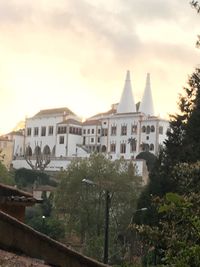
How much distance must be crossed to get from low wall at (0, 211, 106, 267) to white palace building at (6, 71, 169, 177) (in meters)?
94.4

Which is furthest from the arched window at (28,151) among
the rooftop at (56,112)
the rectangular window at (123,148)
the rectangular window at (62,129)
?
the rectangular window at (123,148)

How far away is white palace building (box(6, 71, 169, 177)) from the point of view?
104 meters

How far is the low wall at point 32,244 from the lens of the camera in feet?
16.6

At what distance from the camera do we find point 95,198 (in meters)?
49.2

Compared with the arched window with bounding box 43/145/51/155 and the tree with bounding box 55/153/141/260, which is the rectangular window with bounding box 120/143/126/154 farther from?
the tree with bounding box 55/153/141/260

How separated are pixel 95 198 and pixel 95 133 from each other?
199 ft

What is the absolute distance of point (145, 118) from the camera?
A: 105 m

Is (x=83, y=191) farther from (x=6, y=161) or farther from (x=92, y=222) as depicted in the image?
(x=6, y=161)

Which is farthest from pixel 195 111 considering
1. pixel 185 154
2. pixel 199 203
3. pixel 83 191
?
pixel 83 191

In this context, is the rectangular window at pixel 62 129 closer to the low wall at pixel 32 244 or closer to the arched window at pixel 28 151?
the arched window at pixel 28 151

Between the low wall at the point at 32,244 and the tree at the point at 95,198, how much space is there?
38.0 metres

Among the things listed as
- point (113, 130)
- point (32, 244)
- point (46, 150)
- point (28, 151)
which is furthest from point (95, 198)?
point (28, 151)

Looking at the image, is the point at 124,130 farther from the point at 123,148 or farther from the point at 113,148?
the point at 113,148

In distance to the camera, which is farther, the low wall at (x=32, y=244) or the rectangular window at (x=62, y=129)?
the rectangular window at (x=62, y=129)
